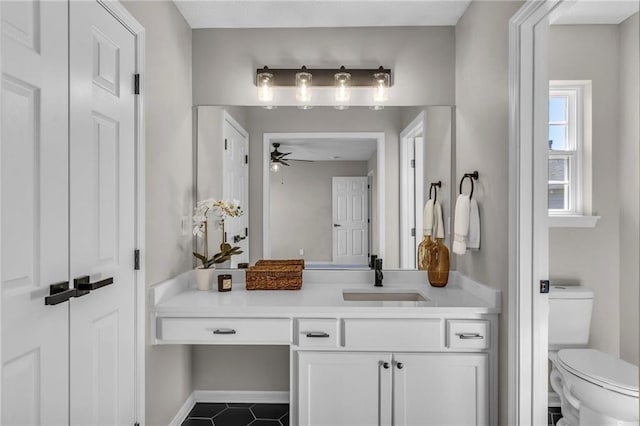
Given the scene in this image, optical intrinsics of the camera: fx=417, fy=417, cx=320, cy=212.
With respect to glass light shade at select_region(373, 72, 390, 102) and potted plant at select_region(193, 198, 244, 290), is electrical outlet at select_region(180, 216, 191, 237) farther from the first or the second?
glass light shade at select_region(373, 72, 390, 102)

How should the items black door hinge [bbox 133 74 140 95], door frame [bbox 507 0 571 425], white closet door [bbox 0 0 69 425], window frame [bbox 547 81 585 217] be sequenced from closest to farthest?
white closet door [bbox 0 0 69 425], door frame [bbox 507 0 571 425], black door hinge [bbox 133 74 140 95], window frame [bbox 547 81 585 217]

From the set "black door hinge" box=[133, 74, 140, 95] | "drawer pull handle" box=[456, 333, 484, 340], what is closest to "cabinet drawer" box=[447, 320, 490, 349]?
"drawer pull handle" box=[456, 333, 484, 340]

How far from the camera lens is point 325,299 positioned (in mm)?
2291

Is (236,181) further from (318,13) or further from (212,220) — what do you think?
(318,13)

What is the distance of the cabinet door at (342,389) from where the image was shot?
208 cm

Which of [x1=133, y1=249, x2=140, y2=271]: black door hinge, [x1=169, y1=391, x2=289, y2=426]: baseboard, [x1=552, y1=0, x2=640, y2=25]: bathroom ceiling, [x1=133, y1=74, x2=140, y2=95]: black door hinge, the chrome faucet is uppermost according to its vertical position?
[x1=552, y1=0, x2=640, y2=25]: bathroom ceiling

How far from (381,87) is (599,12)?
1495 mm

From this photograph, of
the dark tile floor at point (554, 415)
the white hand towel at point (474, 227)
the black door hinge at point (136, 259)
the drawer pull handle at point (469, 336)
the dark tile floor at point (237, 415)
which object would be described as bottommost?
the dark tile floor at point (554, 415)

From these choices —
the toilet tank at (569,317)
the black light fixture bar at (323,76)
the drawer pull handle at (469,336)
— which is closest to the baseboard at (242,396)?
the drawer pull handle at (469,336)

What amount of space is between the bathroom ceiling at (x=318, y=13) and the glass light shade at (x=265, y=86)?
33 centimetres

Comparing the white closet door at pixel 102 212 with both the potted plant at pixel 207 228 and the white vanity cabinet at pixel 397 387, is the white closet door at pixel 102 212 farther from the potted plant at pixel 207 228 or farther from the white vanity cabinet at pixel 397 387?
the white vanity cabinet at pixel 397 387

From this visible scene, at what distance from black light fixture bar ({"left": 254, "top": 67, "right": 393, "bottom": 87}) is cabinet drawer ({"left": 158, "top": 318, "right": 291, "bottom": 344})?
5.01 ft

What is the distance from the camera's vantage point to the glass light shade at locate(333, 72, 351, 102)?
269 centimetres

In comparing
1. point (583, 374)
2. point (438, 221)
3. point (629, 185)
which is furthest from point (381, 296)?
point (629, 185)
